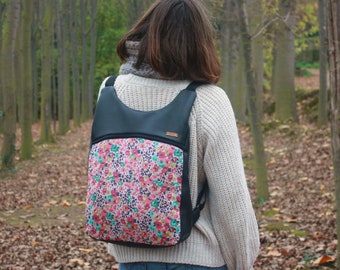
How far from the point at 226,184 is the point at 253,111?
8.09 m

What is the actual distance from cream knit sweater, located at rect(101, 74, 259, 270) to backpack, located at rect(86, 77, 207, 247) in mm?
54

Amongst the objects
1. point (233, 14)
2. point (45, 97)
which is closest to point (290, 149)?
point (233, 14)

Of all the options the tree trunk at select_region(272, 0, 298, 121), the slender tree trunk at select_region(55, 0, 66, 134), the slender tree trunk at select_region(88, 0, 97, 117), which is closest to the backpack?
the tree trunk at select_region(272, 0, 298, 121)

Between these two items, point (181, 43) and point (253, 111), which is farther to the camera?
point (253, 111)

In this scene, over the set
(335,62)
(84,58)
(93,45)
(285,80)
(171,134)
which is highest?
(93,45)

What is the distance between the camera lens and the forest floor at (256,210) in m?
7.03

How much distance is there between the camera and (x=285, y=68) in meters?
20.1

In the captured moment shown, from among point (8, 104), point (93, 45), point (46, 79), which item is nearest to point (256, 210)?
point (8, 104)

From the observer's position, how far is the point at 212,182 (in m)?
2.43

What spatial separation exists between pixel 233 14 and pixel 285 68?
2.69m

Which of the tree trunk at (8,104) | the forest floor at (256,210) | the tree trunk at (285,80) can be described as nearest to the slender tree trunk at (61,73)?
the forest floor at (256,210)

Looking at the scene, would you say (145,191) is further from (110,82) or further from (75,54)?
(75,54)

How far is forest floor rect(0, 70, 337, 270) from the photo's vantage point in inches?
277

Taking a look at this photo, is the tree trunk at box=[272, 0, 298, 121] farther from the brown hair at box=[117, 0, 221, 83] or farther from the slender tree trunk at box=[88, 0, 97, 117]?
the brown hair at box=[117, 0, 221, 83]
